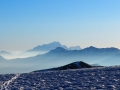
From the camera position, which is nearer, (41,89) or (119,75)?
(41,89)

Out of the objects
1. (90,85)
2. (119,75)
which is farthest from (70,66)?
(90,85)

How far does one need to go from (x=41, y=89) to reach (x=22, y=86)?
2.70 meters

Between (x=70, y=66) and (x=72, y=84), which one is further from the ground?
(x=70, y=66)

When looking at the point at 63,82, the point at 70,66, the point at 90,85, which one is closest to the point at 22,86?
the point at 63,82

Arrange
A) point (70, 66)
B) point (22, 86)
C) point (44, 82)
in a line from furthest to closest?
point (70, 66) → point (44, 82) → point (22, 86)

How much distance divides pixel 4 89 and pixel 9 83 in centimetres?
336

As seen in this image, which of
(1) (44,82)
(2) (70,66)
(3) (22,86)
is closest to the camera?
(3) (22,86)

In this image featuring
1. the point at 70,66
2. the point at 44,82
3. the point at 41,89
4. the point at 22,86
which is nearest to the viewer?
the point at 41,89

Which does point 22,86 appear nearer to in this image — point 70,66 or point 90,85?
point 90,85

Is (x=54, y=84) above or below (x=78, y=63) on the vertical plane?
below

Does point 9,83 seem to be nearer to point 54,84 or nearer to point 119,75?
point 54,84

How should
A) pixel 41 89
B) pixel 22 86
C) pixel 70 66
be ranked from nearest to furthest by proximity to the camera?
pixel 41 89 < pixel 22 86 < pixel 70 66

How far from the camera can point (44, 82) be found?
2952cm

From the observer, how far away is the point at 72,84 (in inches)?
1072
